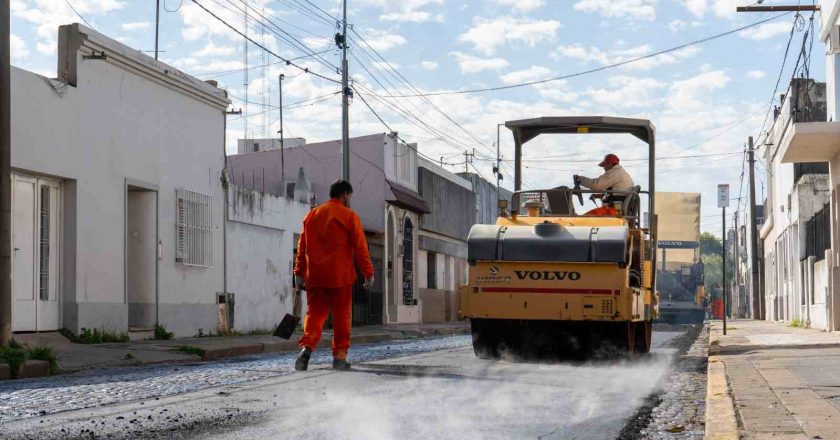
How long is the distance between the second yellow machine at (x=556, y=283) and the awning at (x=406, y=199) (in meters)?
22.9

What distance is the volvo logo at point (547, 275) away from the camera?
1068 cm

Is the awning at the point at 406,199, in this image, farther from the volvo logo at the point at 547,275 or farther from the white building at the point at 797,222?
the volvo logo at the point at 547,275

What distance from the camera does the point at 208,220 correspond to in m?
21.8

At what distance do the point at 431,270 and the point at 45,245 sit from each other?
Answer: 26.3 metres

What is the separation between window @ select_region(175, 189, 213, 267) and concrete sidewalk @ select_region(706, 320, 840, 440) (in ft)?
37.1

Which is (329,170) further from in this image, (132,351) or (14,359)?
(14,359)

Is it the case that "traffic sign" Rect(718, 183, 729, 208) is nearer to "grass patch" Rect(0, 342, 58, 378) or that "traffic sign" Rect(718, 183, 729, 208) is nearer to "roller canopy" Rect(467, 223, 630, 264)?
"roller canopy" Rect(467, 223, 630, 264)

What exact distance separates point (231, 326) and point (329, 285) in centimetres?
1352

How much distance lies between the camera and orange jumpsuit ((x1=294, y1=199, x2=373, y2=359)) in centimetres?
988

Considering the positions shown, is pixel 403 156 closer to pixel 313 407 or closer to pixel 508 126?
pixel 508 126

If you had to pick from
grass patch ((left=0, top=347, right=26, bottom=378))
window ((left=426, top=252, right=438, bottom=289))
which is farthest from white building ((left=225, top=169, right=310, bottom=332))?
window ((left=426, top=252, right=438, bottom=289))

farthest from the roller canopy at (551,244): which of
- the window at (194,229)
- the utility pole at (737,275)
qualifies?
the utility pole at (737,275)

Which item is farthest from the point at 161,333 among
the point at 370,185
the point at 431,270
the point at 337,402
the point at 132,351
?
the point at 431,270

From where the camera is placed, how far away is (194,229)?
69.6 ft
